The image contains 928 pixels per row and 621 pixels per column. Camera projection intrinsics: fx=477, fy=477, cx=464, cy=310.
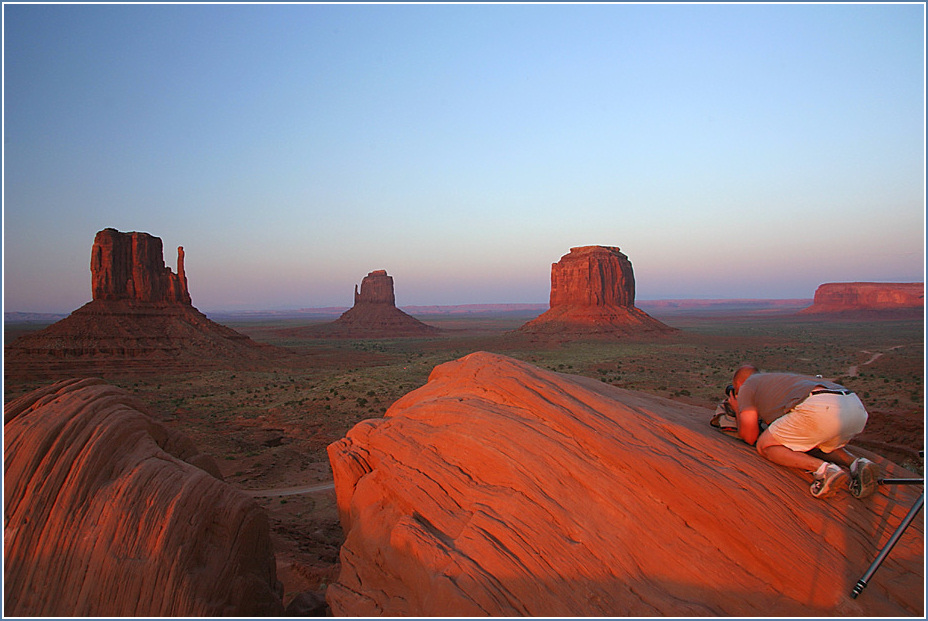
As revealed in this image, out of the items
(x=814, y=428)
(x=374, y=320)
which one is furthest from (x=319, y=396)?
(x=374, y=320)

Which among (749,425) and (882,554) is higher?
(749,425)

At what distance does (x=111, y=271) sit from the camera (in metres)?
54.4

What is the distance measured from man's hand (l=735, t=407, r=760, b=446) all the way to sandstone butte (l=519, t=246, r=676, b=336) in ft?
242

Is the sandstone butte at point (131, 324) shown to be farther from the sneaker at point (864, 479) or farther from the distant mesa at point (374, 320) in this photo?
the sneaker at point (864, 479)

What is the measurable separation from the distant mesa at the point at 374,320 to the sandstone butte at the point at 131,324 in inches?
1599

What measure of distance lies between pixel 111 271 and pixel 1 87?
201 ft

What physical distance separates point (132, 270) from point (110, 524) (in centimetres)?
6183

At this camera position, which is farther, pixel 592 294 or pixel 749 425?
pixel 592 294

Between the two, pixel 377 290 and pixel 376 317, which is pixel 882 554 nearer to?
pixel 376 317

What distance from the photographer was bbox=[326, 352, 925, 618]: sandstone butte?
4109mm

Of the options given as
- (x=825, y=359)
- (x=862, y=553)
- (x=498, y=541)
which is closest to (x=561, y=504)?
(x=498, y=541)

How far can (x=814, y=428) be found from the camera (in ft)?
15.1

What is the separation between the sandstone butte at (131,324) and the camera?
44750 millimetres

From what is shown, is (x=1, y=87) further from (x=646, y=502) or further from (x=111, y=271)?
(x=111, y=271)
